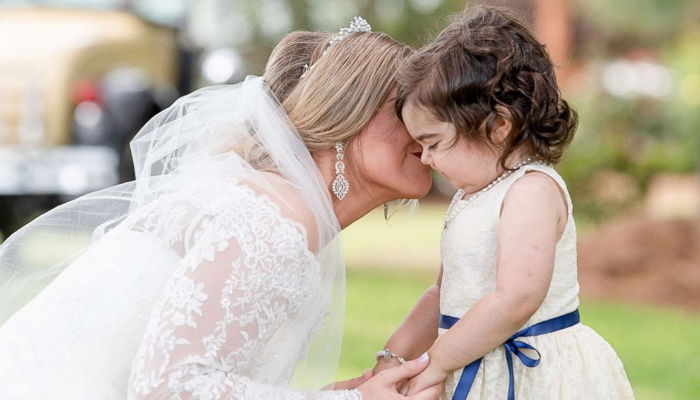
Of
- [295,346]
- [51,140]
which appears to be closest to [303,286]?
[295,346]

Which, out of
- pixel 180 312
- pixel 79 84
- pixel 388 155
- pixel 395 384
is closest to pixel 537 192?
pixel 388 155

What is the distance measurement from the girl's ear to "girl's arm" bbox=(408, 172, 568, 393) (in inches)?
4.4

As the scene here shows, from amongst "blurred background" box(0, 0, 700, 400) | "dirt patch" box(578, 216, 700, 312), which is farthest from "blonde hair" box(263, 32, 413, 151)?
"dirt patch" box(578, 216, 700, 312)

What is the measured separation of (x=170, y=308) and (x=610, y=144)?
944cm

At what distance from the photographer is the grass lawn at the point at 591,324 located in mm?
6301

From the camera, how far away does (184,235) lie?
115 inches

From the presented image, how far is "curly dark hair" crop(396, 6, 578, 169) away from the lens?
8.80 ft

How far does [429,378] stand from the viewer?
110 inches

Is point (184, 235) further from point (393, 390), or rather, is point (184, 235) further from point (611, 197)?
point (611, 197)

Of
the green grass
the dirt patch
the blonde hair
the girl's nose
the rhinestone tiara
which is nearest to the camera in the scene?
the girl's nose

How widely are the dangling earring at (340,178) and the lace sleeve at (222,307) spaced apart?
0.91ft

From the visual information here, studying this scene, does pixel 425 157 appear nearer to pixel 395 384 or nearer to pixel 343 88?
pixel 343 88

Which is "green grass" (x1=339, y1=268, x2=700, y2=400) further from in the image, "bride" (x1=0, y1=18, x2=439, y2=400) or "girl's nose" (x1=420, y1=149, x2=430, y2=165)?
"girl's nose" (x1=420, y1=149, x2=430, y2=165)

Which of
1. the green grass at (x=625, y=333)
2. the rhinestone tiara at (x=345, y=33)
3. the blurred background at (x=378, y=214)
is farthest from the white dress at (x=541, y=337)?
the blurred background at (x=378, y=214)
